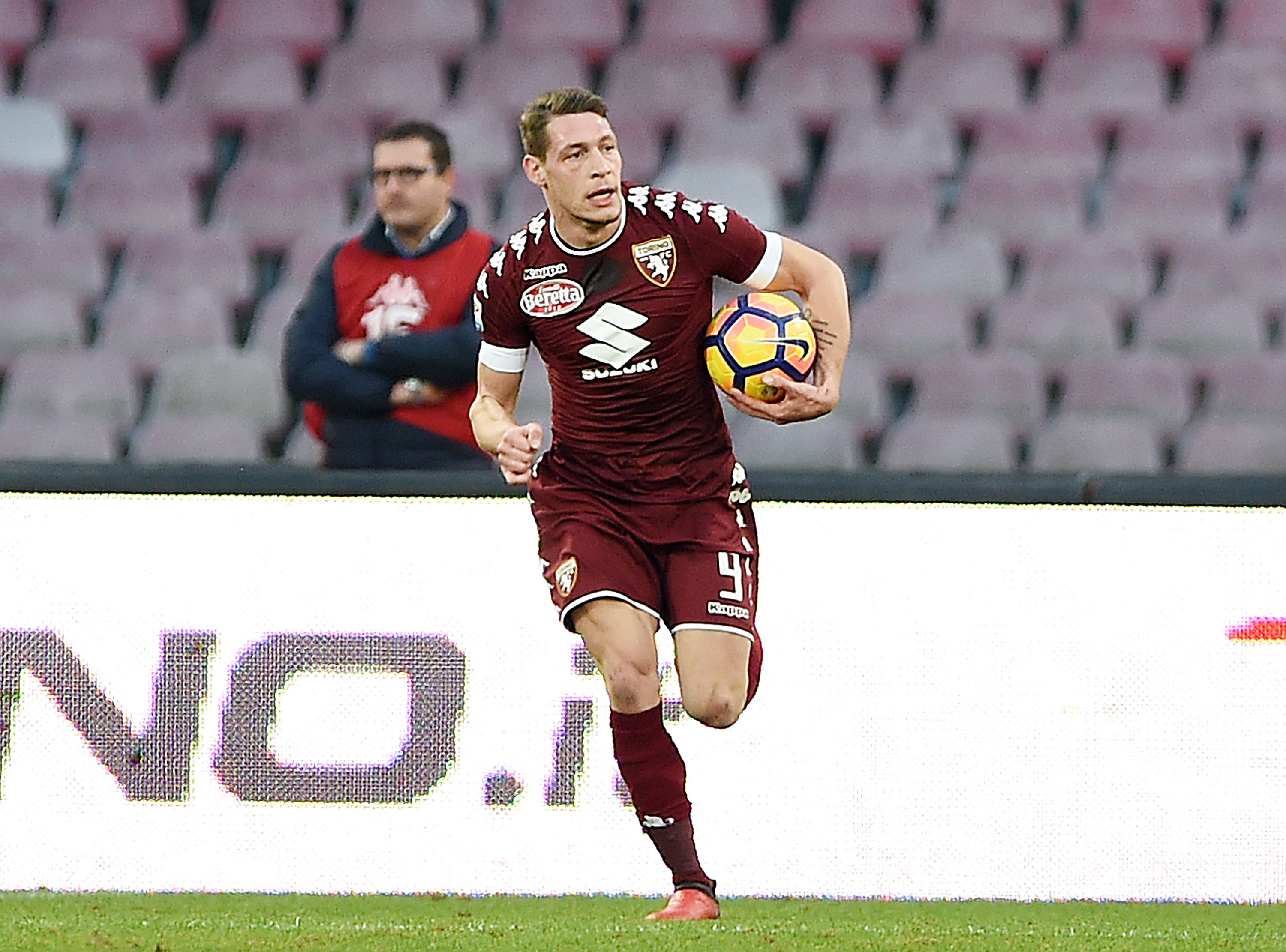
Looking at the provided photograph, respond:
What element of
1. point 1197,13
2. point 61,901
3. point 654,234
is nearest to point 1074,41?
point 1197,13

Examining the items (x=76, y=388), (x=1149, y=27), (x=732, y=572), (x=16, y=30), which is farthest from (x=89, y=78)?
(x=732, y=572)

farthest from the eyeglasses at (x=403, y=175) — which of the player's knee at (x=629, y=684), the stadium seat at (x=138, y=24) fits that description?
the stadium seat at (x=138, y=24)

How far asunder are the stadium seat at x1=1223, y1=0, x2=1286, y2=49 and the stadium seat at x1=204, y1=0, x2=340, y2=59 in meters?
4.21

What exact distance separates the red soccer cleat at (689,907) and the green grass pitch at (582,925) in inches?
1.9

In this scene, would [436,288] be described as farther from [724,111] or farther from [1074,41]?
[1074,41]

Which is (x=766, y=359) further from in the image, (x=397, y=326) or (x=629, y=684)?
(x=397, y=326)

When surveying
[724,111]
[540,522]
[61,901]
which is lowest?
[61,901]

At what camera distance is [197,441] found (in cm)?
806

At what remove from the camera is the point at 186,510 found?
5.53 m

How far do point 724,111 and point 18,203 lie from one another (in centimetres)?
323

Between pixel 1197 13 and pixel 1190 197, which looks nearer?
pixel 1190 197

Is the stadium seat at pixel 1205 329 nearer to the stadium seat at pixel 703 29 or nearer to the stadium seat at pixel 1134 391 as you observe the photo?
the stadium seat at pixel 1134 391

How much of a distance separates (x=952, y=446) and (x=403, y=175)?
9.47ft

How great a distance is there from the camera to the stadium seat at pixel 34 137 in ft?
31.7
